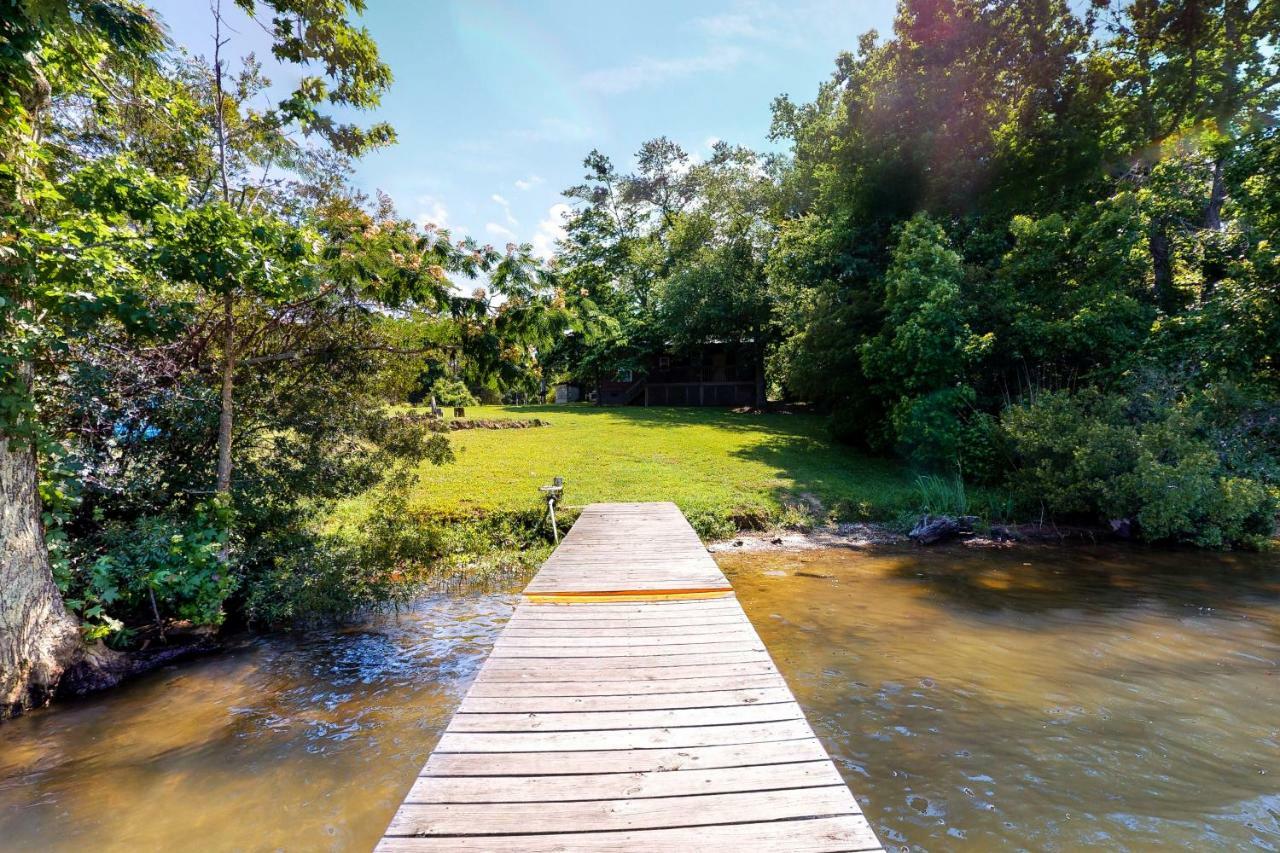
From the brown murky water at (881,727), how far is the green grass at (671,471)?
3.78 meters

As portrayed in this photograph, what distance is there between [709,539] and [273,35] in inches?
376

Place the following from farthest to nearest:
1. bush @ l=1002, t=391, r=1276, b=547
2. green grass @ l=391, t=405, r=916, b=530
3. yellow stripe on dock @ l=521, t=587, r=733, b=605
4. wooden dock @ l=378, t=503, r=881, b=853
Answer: green grass @ l=391, t=405, r=916, b=530
bush @ l=1002, t=391, r=1276, b=547
yellow stripe on dock @ l=521, t=587, r=733, b=605
wooden dock @ l=378, t=503, r=881, b=853

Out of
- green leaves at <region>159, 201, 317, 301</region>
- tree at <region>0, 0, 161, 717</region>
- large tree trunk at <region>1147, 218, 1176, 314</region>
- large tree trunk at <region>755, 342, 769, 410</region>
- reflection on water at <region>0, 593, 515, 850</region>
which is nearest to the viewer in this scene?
reflection on water at <region>0, 593, 515, 850</region>

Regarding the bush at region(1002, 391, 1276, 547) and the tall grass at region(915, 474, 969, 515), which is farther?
the tall grass at region(915, 474, 969, 515)

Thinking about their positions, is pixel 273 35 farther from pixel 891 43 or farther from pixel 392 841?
pixel 891 43

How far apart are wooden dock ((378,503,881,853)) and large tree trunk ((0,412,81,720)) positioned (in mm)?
4162

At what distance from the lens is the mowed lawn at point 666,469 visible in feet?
38.9

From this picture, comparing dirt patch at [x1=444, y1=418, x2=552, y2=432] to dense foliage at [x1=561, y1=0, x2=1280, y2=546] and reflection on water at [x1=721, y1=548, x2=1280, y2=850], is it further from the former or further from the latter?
reflection on water at [x1=721, y1=548, x2=1280, y2=850]

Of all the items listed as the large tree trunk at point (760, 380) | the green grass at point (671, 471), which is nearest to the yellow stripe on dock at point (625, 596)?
the green grass at point (671, 471)

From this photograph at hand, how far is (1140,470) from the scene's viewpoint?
9922mm

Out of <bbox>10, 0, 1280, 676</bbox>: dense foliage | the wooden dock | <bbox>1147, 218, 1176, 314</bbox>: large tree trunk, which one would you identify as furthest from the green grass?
<bbox>1147, 218, 1176, 314</bbox>: large tree trunk

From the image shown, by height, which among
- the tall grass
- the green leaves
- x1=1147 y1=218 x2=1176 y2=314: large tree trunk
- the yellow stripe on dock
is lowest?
the tall grass

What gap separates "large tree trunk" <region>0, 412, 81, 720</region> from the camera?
4664 mm

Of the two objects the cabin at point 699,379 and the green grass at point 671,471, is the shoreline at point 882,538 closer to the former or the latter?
the green grass at point 671,471
